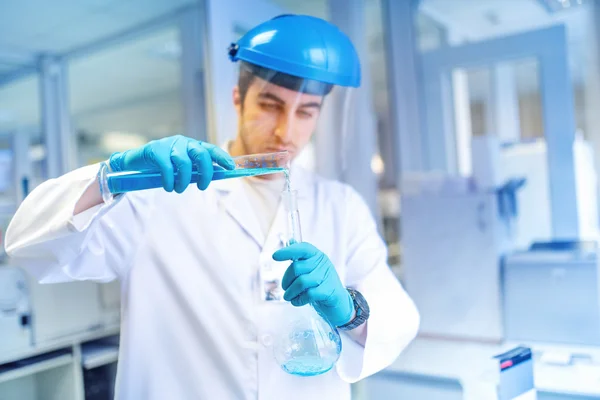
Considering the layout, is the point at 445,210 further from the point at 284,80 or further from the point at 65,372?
the point at 65,372

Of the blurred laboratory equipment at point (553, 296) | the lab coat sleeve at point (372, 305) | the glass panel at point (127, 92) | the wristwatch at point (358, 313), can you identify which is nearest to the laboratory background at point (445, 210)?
the blurred laboratory equipment at point (553, 296)

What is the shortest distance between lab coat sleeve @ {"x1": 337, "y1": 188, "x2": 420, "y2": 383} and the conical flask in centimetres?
12

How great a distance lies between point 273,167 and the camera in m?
0.87

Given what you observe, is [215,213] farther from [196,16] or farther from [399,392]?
[196,16]

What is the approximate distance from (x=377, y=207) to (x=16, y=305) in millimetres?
1305

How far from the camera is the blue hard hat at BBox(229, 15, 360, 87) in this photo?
3.13 feet

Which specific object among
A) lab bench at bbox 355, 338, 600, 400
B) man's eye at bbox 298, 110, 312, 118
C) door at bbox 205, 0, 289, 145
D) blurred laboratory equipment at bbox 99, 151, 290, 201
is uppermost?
door at bbox 205, 0, 289, 145

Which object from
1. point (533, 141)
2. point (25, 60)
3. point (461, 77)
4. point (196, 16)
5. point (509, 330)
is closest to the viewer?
point (509, 330)

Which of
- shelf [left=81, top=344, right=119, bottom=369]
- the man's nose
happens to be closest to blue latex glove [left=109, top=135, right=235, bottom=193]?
the man's nose

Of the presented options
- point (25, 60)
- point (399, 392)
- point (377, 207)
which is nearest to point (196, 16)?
point (25, 60)

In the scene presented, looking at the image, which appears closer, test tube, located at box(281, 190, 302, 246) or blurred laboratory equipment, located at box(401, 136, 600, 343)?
test tube, located at box(281, 190, 302, 246)

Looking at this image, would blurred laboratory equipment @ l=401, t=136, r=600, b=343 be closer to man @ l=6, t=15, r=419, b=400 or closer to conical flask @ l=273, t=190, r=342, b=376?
man @ l=6, t=15, r=419, b=400

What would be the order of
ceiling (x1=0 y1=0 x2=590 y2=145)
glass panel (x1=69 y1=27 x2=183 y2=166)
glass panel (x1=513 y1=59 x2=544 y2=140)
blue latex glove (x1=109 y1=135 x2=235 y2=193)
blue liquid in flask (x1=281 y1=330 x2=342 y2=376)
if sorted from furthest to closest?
glass panel (x1=513 y1=59 x2=544 y2=140) → glass panel (x1=69 y1=27 x2=183 y2=166) → ceiling (x1=0 y1=0 x2=590 y2=145) → blue liquid in flask (x1=281 y1=330 x2=342 y2=376) → blue latex glove (x1=109 y1=135 x2=235 y2=193)

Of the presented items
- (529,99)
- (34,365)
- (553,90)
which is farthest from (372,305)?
(529,99)
